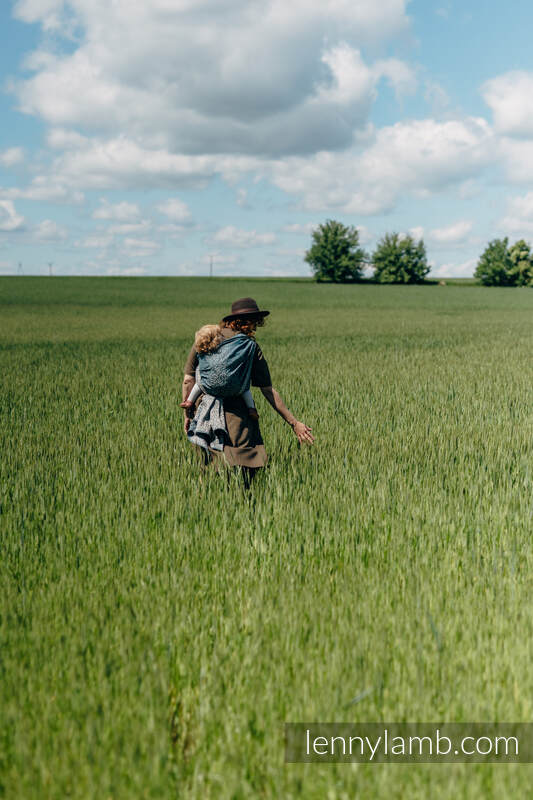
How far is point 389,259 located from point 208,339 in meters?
110

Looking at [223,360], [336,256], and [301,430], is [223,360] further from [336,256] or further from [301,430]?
[336,256]

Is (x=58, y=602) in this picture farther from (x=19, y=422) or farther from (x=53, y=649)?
(x=19, y=422)

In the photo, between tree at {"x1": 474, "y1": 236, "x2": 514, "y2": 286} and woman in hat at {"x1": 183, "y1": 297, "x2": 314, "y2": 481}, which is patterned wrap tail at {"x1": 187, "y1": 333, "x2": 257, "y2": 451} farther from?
tree at {"x1": 474, "y1": 236, "x2": 514, "y2": 286}

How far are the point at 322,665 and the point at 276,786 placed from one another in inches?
23.8

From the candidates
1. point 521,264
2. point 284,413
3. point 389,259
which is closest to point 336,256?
point 389,259

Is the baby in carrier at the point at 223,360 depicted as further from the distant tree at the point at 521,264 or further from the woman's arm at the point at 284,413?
the distant tree at the point at 521,264

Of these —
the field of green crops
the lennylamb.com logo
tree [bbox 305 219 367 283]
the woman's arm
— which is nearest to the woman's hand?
the woman's arm

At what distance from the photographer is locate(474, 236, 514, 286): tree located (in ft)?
343

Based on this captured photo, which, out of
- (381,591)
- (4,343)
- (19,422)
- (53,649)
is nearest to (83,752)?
(53,649)

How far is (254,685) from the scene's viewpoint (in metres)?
2.48

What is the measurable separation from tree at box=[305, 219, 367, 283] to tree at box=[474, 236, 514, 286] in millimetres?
20708

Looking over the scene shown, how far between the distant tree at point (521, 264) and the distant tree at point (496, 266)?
1.57ft

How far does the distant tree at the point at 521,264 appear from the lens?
102 m

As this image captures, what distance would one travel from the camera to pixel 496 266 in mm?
104938
